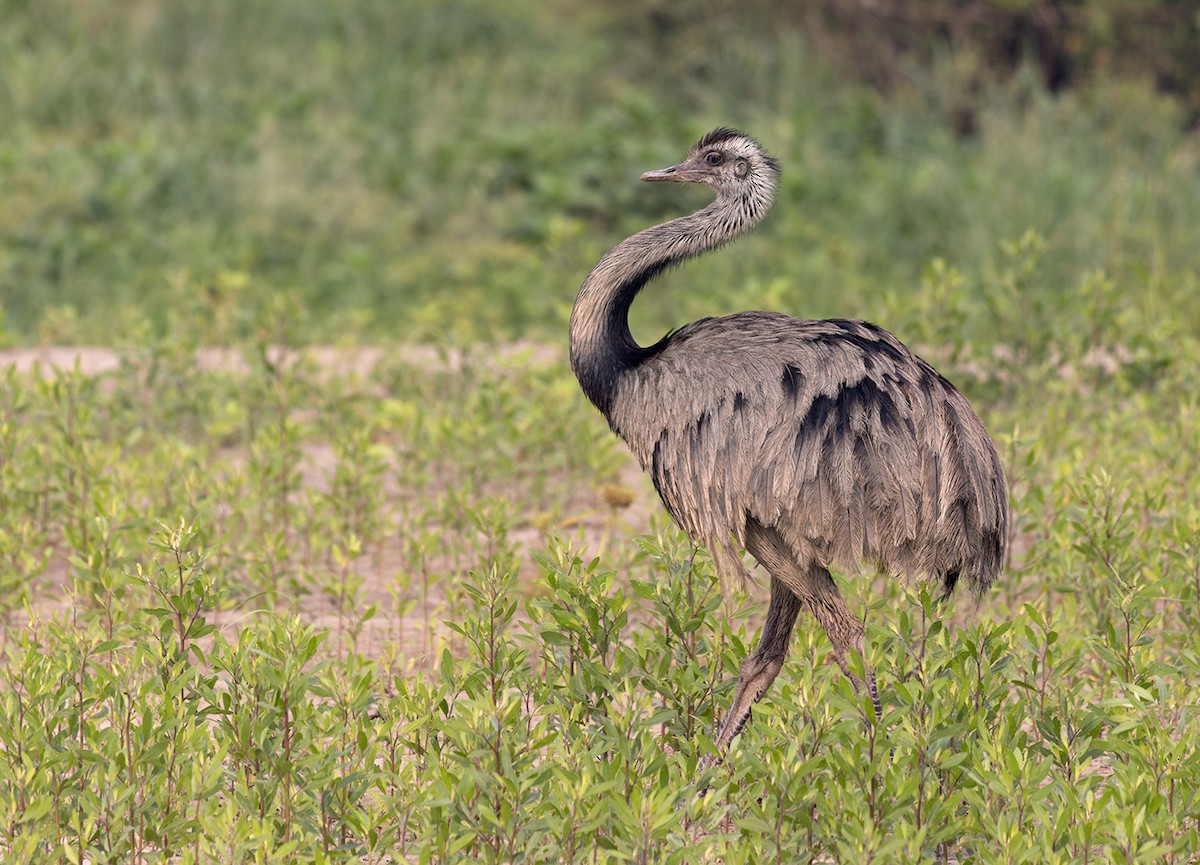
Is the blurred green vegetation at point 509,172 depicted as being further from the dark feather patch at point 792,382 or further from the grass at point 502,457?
the dark feather patch at point 792,382

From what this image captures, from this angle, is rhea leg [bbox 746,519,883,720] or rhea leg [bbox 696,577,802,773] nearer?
rhea leg [bbox 746,519,883,720]

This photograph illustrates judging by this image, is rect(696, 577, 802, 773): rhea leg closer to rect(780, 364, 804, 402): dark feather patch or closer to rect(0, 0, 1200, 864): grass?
rect(0, 0, 1200, 864): grass

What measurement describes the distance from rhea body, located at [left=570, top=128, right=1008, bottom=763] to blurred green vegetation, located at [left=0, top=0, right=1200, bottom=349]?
139 inches

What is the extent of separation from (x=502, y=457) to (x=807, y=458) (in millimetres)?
2886

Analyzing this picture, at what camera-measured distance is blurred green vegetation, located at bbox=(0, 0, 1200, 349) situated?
1018cm

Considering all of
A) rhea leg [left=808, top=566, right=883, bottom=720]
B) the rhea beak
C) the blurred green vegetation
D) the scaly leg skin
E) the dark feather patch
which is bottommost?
the blurred green vegetation

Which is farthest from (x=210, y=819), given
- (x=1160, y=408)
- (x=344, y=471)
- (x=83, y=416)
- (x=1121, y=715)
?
(x=1160, y=408)

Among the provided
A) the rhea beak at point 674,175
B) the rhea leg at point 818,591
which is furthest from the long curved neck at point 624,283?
the rhea leg at point 818,591

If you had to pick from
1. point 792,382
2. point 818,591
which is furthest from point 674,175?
point 818,591

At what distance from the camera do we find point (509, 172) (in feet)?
39.6

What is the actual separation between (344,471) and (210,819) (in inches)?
111

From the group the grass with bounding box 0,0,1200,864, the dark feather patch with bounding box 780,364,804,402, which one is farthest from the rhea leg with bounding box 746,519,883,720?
the dark feather patch with bounding box 780,364,804,402

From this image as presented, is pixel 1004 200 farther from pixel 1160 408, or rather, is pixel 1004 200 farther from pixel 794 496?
pixel 794 496

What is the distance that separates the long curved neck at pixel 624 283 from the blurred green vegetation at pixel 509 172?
3198 mm
